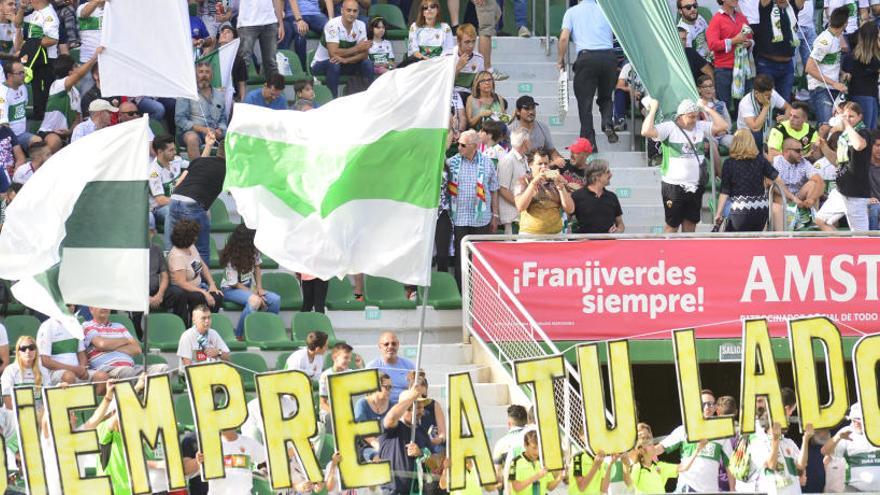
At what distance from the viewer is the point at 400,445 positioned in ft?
58.9

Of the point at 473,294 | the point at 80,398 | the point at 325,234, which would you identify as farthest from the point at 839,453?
the point at 80,398

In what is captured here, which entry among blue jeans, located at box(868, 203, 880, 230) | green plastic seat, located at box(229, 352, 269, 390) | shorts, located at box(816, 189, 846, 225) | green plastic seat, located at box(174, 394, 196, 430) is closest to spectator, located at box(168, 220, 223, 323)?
green plastic seat, located at box(229, 352, 269, 390)

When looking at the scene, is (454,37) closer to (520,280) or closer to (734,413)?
(520,280)

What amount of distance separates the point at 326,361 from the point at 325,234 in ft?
9.64

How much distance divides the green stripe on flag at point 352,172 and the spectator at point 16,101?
550cm

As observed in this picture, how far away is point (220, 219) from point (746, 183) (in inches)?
200

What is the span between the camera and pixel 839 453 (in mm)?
19078

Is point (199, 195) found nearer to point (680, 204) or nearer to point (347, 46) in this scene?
point (347, 46)

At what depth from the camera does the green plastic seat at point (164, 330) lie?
66.3ft

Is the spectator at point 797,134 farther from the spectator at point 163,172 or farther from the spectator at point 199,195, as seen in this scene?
the spectator at point 163,172

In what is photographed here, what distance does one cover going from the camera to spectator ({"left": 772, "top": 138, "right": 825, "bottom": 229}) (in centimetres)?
2244

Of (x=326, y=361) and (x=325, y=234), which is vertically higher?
(x=325, y=234)

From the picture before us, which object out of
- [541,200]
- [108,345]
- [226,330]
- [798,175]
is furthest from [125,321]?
[798,175]

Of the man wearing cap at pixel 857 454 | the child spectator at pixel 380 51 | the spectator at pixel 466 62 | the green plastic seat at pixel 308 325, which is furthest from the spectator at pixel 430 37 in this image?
the man wearing cap at pixel 857 454
